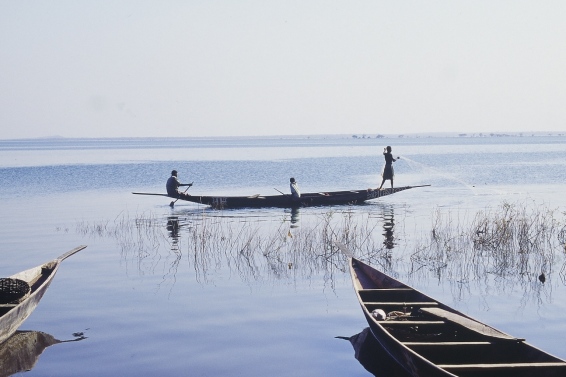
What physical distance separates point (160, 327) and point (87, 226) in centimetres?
1185

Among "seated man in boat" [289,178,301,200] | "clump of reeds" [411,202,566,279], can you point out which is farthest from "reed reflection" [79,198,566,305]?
"seated man in boat" [289,178,301,200]

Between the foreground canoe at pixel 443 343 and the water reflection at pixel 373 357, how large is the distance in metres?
0.39

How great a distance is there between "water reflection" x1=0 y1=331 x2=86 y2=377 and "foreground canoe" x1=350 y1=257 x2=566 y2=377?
447cm

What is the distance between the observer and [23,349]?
920 cm

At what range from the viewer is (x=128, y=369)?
332 inches

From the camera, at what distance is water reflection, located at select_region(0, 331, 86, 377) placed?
28.1 ft

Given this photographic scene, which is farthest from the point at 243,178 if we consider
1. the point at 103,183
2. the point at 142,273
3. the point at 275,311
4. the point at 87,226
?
the point at 275,311

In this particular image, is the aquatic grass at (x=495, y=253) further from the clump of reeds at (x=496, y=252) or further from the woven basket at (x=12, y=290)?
the woven basket at (x=12, y=290)

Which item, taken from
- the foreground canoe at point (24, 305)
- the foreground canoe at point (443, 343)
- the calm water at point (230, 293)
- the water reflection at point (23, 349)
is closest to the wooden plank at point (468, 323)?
the foreground canoe at point (443, 343)

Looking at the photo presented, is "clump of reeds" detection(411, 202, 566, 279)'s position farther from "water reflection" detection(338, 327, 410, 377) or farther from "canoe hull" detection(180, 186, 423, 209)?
"canoe hull" detection(180, 186, 423, 209)

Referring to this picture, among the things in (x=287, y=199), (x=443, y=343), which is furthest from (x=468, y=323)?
(x=287, y=199)

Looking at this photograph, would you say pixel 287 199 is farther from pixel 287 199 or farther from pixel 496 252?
pixel 496 252

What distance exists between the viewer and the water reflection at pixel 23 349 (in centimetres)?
858

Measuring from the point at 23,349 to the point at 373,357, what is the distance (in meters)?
4.81
